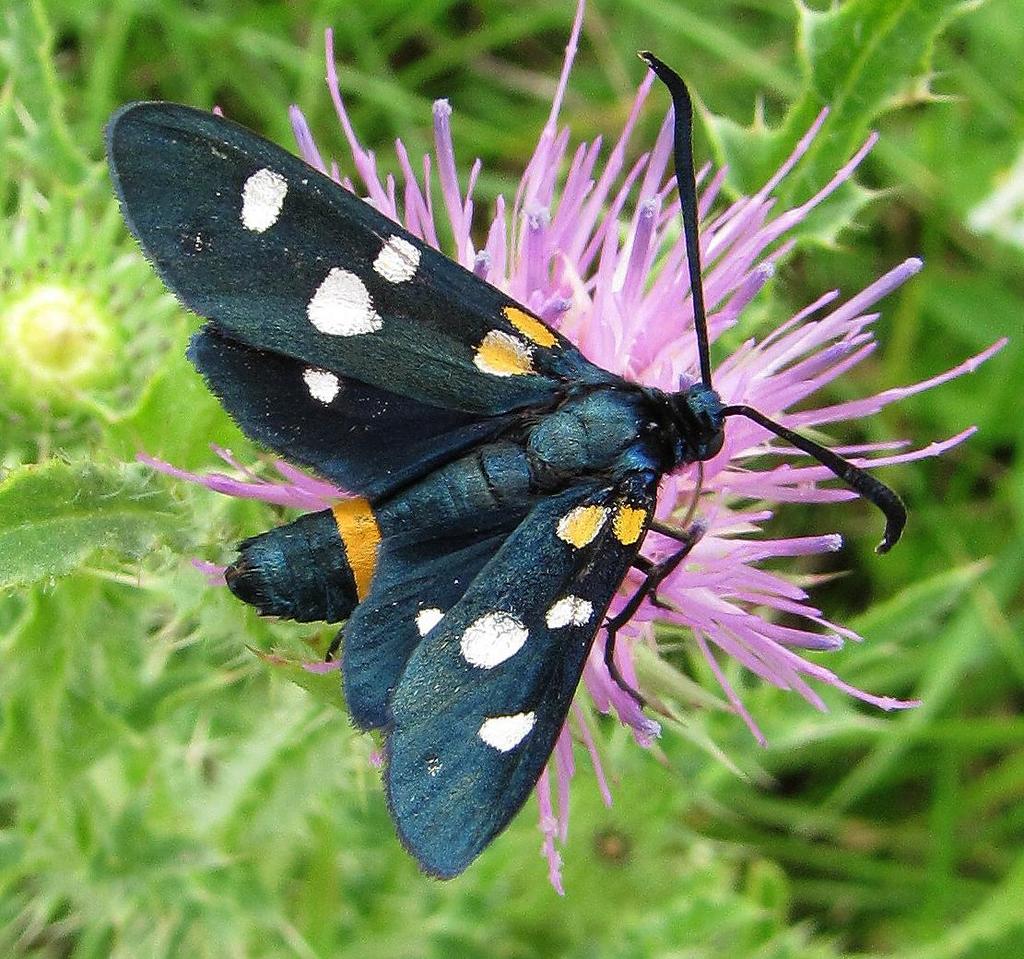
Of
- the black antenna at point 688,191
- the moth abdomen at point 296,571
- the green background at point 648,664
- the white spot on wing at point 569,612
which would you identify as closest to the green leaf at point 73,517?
the green background at point 648,664

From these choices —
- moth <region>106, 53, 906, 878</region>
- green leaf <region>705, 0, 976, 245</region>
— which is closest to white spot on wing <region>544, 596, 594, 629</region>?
moth <region>106, 53, 906, 878</region>

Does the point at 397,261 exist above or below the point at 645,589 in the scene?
above

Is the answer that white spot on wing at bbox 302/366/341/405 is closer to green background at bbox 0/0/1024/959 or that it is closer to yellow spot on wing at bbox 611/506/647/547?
green background at bbox 0/0/1024/959

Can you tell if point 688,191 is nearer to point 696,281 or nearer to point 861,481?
point 696,281

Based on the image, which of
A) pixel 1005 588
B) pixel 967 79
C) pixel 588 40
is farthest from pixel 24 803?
pixel 967 79

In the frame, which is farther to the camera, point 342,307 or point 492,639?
point 342,307

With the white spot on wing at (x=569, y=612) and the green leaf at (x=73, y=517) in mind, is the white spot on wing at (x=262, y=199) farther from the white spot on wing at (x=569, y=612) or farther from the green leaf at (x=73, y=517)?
the white spot on wing at (x=569, y=612)

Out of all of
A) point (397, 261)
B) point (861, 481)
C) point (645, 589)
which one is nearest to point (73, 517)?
point (397, 261)
